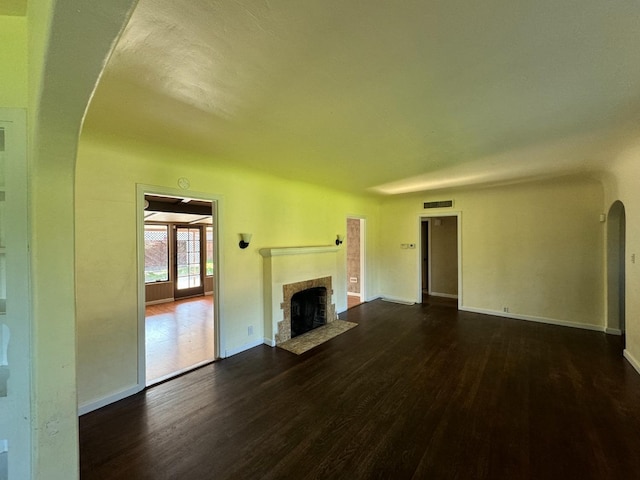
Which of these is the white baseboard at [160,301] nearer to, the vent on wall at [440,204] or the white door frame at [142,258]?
the white door frame at [142,258]

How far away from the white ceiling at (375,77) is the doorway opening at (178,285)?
1.74m

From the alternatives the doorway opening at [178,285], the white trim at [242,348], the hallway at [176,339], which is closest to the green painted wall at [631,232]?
the white trim at [242,348]

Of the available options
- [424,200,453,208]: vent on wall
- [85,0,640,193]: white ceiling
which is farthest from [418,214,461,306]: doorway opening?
[85,0,640,193]: white ceiling

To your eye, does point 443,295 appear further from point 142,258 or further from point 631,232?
point 142,258

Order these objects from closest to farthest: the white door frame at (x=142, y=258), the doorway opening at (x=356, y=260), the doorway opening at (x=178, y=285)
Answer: the white door frame at (x=142, y=258), the doorway opening at (x=178, y=285), the doorway opening at (x=356, y=260)

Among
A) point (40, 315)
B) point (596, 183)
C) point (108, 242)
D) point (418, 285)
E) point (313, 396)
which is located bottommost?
point (313, 396)

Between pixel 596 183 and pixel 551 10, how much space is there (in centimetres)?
465

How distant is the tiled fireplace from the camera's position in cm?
389

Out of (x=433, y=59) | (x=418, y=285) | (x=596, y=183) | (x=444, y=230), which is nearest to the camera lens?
A: (x=433, y=59)

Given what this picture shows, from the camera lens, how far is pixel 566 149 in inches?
112

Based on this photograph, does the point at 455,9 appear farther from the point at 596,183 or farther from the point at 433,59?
the point at 596,183

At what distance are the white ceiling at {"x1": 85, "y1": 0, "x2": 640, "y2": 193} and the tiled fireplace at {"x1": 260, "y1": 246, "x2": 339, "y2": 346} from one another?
169cm

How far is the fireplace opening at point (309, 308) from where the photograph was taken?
4.68 meters

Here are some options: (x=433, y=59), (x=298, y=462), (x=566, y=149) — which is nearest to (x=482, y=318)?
(x=566, y=149)
